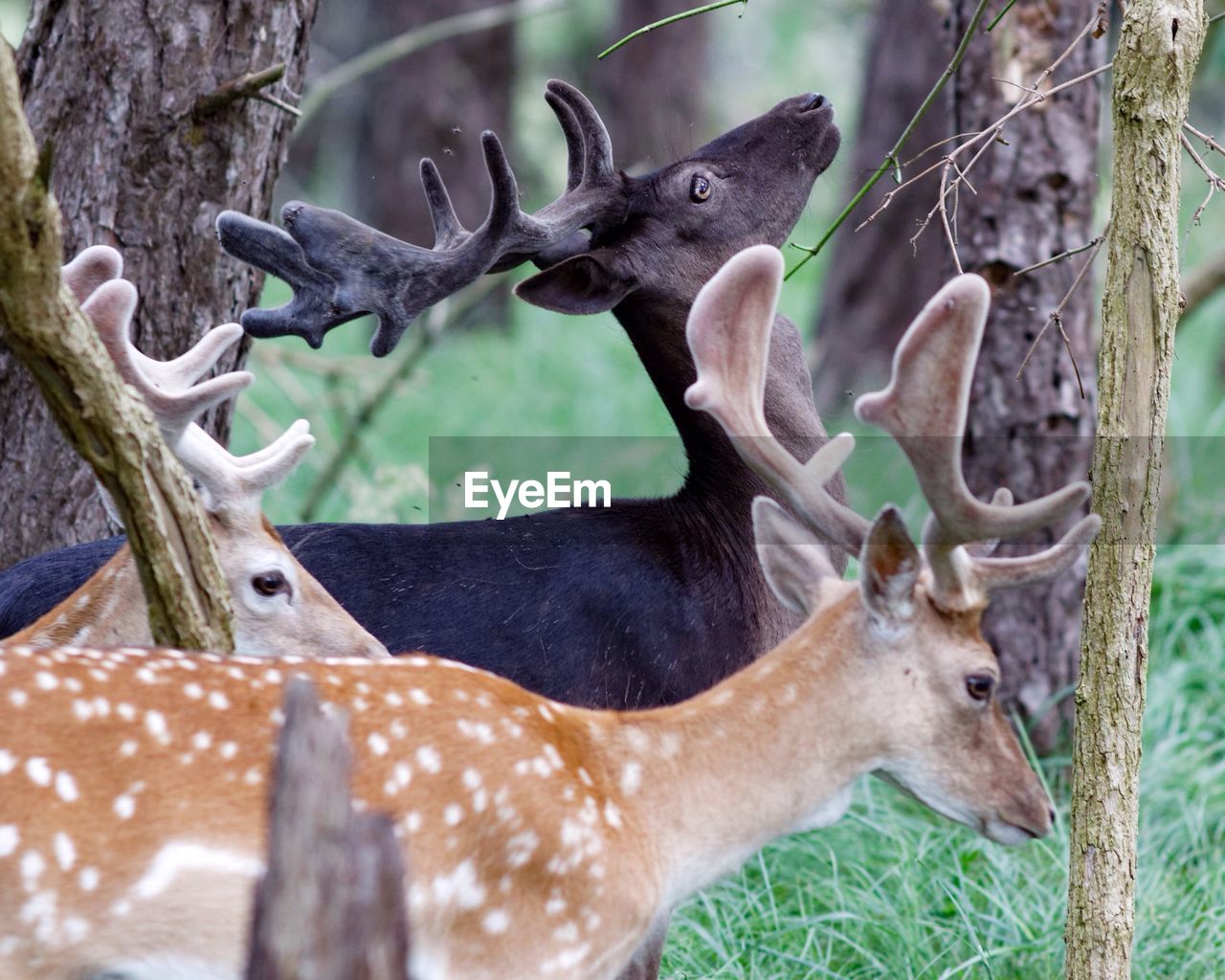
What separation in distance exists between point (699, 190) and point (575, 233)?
36 cm

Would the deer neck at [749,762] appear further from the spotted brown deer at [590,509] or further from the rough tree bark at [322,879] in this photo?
the spotted brown deer at [590,509]

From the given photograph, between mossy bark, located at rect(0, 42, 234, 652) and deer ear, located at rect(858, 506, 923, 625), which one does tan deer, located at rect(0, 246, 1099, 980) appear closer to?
deer ear, located at rect(858, 506, 923, 625)

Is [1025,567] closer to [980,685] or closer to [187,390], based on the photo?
[980,685]

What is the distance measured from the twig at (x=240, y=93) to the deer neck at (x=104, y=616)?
1341 millimetres

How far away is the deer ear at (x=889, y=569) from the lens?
274cm

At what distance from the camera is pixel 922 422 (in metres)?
2.74

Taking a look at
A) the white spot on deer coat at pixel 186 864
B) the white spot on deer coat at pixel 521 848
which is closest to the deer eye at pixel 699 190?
the white spot on deer coat at pixel 521 848

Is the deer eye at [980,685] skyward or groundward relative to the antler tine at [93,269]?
groundward

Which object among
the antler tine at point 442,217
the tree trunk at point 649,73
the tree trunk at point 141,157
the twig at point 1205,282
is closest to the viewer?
the antler tine at point 442,217

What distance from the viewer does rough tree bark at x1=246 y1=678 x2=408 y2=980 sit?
2.04 m

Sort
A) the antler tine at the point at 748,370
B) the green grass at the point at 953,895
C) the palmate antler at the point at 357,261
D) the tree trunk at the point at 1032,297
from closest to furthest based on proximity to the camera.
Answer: the antler tine at the point at 748,370 < the palmate antler at the point at 357,261 < the green grass at the point at 953,895 < the tree trunk at the point at 1032,297

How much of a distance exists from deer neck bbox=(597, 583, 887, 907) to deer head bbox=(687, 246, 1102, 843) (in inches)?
2.0

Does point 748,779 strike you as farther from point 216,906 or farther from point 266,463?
point 266,463

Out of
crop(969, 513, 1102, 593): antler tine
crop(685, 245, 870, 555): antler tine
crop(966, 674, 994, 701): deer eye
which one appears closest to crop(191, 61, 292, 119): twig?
crop(685, 245, 870, 555): antler tine
